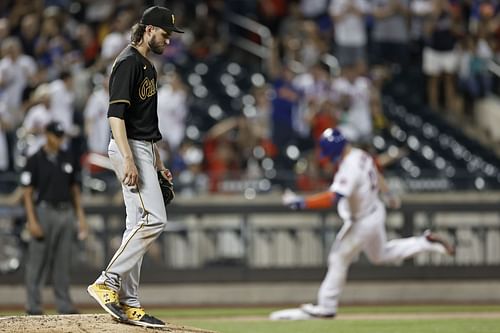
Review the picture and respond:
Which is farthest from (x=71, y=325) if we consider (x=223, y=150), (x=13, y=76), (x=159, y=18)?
(x=13, y=76)

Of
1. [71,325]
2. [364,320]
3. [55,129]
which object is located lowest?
[364,320]

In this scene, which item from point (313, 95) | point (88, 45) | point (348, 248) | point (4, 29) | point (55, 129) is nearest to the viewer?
point (348, 248)

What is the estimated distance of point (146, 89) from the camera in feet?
32.6

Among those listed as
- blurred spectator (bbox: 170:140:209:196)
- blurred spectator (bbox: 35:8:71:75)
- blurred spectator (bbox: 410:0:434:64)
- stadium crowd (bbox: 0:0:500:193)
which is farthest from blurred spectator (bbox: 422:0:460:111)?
blurred spectator (bbox: 35:8:71:75)

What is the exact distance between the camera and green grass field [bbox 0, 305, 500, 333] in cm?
1262

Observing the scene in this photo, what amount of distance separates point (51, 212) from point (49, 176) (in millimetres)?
449

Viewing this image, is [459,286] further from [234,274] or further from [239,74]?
[239,74]

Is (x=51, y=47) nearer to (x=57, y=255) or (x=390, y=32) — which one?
(x=390, y=32)

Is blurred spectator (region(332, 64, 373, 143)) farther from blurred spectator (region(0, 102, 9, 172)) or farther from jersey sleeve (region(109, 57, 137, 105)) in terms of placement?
jersey sleeve (region(109, 57, 137, 105))

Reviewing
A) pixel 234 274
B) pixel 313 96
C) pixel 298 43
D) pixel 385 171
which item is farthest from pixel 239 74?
pixel 234 274

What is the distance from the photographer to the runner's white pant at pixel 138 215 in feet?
32.3

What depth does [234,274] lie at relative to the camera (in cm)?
1756

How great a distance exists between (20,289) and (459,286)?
630 centimetres

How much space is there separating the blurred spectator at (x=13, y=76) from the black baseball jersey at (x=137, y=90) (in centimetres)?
997
